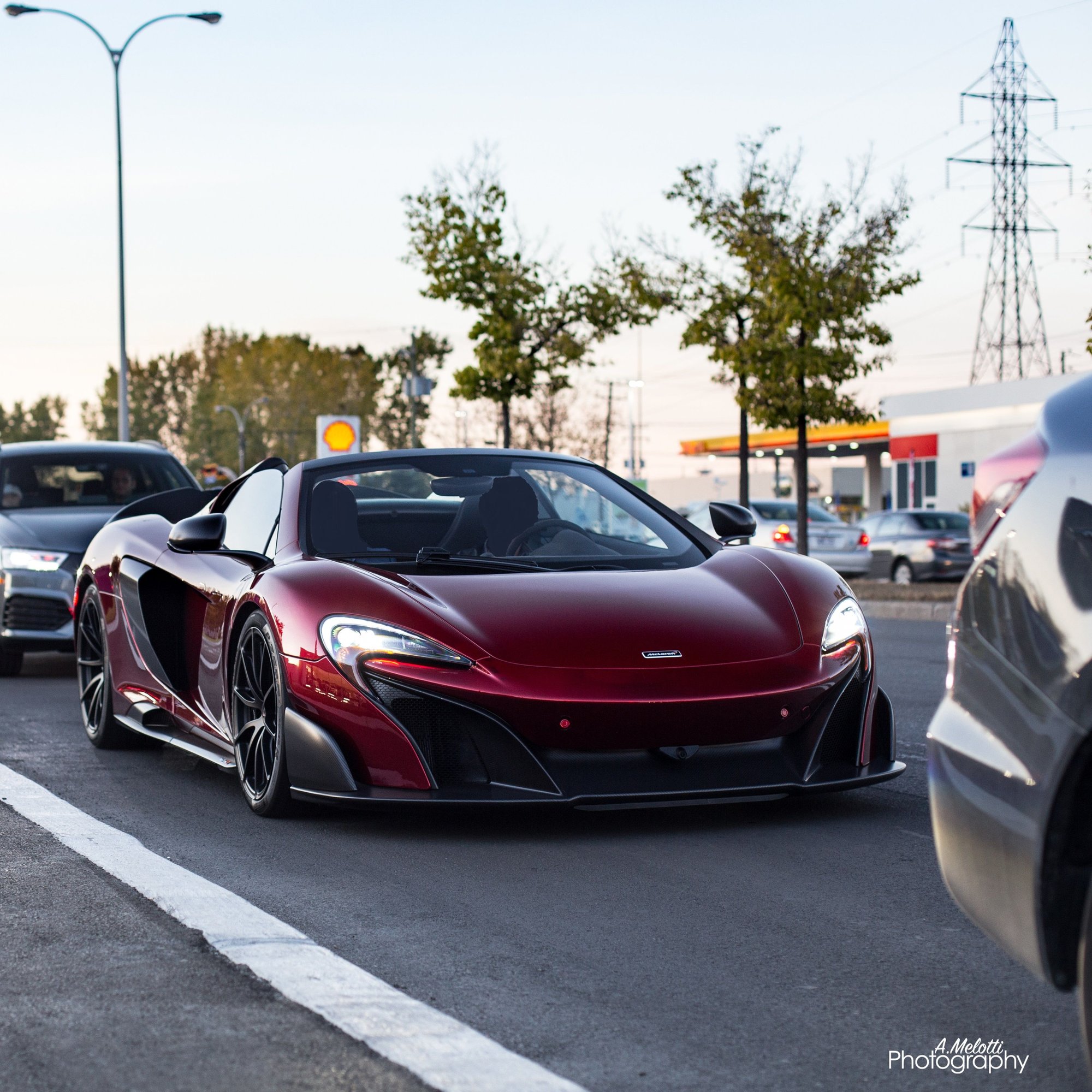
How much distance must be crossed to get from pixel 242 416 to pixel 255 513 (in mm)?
106418

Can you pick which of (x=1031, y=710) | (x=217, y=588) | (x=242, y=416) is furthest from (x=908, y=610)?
(x=242, y=416)

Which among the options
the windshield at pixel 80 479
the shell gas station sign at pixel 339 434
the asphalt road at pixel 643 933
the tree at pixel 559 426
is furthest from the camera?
the tree at pixel 559 426

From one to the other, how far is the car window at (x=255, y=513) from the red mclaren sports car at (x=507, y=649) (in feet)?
0.07

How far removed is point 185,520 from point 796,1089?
4004mm

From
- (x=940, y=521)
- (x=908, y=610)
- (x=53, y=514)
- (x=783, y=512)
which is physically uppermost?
(x=53, y=514)

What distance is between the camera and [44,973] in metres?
3.78

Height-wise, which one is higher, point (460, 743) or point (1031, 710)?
point (1031, 710)

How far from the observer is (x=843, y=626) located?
5.48 m

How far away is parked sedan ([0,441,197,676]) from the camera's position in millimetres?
10844

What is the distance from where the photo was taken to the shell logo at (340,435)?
20.5m

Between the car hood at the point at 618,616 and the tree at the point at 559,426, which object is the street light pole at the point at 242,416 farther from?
the car hood at the point at 618,616

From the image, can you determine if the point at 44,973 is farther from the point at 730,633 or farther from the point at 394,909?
the point at 730,633

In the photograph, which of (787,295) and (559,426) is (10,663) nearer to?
(787,295)

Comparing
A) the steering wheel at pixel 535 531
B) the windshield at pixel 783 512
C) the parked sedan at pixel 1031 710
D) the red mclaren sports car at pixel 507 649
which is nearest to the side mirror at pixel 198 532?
the red mclaren sports car at pixel 507 649
